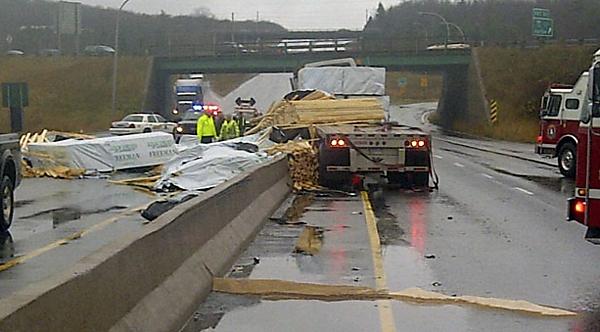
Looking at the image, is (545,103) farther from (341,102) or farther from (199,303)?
(199,303)

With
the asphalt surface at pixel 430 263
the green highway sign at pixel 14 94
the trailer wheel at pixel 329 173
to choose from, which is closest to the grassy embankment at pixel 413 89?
the green highway sign at pixel 14 94

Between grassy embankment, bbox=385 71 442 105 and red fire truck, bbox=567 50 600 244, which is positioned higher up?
red fire truck, bbox=567 50 600 244

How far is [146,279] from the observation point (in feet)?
25.5

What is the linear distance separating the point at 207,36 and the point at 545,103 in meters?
111

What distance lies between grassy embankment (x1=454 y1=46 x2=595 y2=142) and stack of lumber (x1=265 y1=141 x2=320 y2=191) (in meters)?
47.1

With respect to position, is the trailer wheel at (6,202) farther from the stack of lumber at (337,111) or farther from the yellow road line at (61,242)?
the stack of lumber at (337,111)

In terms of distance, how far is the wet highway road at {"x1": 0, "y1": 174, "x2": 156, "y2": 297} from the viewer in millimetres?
12273

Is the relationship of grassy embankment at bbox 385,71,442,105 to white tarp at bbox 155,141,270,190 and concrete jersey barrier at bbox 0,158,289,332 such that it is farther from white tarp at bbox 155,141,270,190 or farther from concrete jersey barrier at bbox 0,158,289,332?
concrete jersey barrier at bbox 0,158,289,332

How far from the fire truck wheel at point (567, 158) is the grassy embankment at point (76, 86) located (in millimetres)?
47865

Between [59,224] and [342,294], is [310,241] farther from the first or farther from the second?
[59,224]

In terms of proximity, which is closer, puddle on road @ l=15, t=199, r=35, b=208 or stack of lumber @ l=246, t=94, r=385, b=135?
puddle on road @ l=15, t=199, r=35, b=208

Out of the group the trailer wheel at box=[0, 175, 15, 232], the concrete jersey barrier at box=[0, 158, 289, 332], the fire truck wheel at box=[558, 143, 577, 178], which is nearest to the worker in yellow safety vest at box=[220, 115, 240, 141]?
the fire truck wheel at box=[558, 143, 577, 178]

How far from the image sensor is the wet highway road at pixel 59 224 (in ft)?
40.3

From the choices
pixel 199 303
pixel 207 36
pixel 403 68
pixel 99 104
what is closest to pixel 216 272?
pixel 199 303
